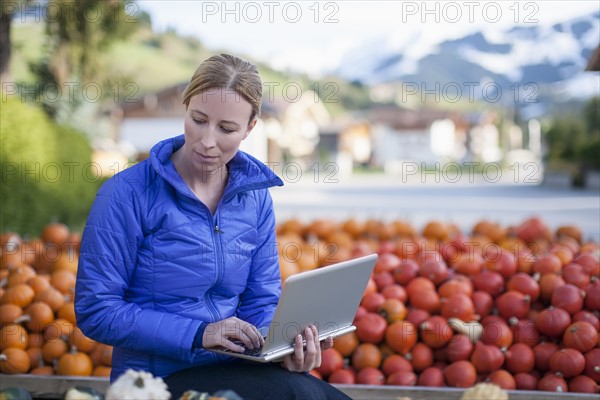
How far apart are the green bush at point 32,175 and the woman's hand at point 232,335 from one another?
5.84 meters

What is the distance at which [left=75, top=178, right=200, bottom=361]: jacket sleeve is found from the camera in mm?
2125

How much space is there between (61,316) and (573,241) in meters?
3.19

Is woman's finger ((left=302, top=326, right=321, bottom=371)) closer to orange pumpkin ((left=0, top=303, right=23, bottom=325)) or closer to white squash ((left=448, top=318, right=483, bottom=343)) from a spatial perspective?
white squash ((left=448, top=318, right=483, bottom=343))

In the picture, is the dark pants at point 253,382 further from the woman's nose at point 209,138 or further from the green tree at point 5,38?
the green tree at point 5,38

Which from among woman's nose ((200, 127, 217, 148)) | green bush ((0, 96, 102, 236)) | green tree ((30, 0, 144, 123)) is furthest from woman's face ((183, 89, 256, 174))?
green tree ((30, 0, 144, 123))

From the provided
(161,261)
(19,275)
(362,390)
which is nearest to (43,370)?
(19,275)

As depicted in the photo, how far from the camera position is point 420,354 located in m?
3.57

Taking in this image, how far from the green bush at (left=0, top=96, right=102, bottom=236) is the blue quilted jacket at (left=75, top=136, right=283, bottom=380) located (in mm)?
5613

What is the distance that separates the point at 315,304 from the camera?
2.07 metres

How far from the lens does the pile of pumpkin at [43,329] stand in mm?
3479

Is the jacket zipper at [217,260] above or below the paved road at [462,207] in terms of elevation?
above

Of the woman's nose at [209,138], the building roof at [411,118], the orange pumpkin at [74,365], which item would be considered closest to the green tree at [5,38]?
the orange pumpkin at [74,365]

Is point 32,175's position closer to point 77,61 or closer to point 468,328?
point 468,328

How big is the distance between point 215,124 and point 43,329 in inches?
80.1
